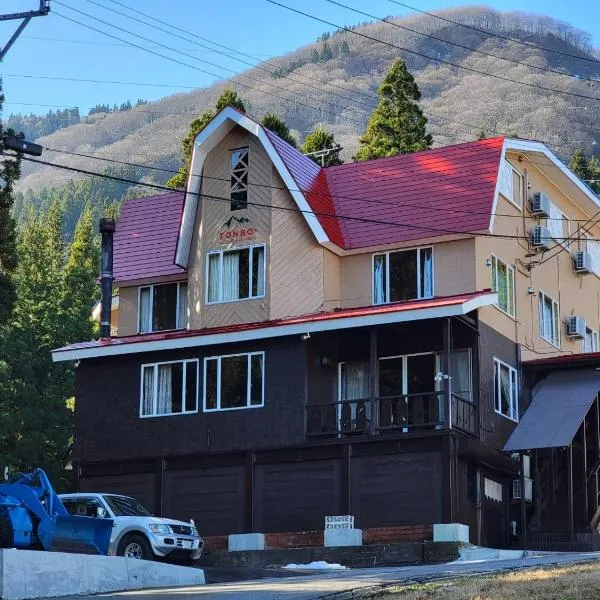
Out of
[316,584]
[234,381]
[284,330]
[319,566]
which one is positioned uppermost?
[284,330]

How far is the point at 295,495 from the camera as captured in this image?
3391cm

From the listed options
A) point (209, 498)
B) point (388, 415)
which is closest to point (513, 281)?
point (388, 415)

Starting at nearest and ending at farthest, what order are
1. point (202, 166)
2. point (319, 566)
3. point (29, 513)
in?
point (29, 513)
point (319, 566)
point (202, 166)

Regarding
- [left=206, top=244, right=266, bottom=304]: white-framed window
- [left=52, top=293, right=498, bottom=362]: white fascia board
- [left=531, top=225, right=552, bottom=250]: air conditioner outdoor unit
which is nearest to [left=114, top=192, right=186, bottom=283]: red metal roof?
[left=206, top=244, right=266, bottom=304]: white-framed window

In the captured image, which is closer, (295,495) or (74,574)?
(74,574)

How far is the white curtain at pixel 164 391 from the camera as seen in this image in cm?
3634

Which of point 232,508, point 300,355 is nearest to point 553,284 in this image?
point 300,355

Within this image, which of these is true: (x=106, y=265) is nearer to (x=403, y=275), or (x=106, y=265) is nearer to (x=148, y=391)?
(x=148, y=391)

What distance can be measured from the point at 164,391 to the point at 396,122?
996 inches

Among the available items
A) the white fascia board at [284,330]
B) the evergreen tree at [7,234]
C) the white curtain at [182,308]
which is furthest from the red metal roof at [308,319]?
the evergreen tree at [7,234]

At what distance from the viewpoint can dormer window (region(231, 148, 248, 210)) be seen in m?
38.2

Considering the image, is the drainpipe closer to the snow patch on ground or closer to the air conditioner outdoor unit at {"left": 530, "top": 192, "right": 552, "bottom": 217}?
the snow patch on ground

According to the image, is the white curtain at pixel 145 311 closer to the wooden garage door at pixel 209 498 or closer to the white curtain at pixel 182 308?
the white curtain at pixel 182 308

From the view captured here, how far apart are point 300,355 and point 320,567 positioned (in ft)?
19.7
